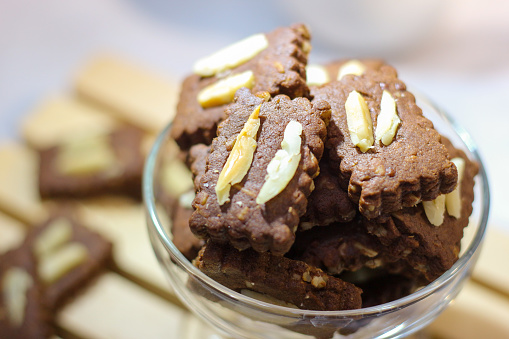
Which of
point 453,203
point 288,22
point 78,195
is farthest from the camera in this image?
point 288,22

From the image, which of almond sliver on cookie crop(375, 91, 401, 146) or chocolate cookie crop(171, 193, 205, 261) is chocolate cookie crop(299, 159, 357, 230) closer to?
almond sliver on cookie crop(375, 91, 401, 146)

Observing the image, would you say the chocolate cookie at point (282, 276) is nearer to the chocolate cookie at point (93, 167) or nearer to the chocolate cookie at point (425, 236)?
the chocolate cookie at point (425, 236)

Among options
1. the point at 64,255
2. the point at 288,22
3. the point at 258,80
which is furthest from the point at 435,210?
the point at 288,22

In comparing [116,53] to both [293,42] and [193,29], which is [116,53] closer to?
[193,29]

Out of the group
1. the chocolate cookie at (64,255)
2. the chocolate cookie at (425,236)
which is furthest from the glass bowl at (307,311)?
the chocolate cookie at (64,255)

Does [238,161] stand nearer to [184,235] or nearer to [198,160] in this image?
[198,160]

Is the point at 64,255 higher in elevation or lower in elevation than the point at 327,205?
lower

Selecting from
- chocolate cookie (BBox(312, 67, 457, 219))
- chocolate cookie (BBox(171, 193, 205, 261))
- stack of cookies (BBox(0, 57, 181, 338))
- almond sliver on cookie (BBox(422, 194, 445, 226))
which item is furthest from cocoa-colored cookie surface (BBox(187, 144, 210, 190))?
stack of cookies (BBox(0, 57, 181, 338))
